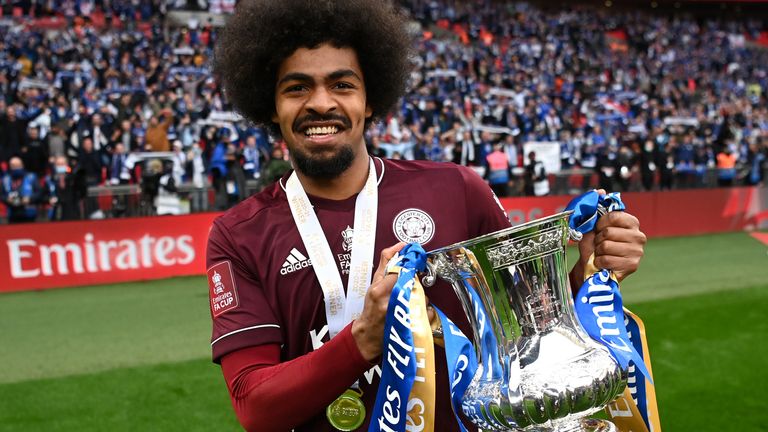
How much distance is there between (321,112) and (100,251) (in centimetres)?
855

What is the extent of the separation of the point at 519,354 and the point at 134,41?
18345 mm

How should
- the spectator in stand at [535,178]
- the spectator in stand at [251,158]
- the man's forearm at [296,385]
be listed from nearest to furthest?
the man's forearm at [296,385]
the spectator in stand at [251,158]
the spectator in stand at [535,178]

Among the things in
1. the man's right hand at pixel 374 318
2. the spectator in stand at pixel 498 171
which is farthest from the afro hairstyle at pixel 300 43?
the spectator in stand at pixel 498 171

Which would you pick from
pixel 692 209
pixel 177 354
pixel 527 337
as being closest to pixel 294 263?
pixel 527 337

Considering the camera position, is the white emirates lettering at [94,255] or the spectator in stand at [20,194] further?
the spectator in stand at [20,194]

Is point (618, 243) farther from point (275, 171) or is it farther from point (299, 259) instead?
point (275, 171)

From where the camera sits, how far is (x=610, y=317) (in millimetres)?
→ 1717

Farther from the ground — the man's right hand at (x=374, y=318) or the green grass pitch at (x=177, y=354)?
the man's right hand at (x=374, y=318)

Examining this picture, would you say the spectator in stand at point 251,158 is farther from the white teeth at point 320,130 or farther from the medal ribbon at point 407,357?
the medal ribbon at point 407,357

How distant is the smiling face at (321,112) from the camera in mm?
1873

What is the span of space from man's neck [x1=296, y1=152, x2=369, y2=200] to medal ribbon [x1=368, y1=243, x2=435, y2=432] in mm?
480

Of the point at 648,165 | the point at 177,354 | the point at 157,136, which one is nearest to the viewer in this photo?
the point at 177,354

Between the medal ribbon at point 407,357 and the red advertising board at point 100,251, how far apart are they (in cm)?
863

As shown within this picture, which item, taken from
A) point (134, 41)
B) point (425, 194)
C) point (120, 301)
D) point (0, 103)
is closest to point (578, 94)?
point (134, 41)
